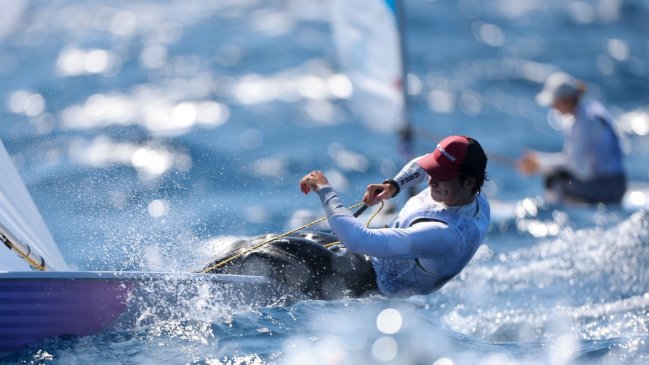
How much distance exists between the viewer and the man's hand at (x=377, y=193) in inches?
171

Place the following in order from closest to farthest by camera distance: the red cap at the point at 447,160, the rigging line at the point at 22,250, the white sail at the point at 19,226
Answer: the red cap at the point at 447,160
the rigging line at the point at 22,250
the white sail at the point at 19,226

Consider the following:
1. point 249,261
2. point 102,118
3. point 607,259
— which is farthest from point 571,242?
point 102,118

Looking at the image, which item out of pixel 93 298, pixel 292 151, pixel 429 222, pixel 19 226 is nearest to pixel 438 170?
pixel 429 222

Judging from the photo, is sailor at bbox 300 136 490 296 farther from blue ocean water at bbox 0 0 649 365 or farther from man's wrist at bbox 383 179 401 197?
blue ocean water at bbox 0 0 649 365

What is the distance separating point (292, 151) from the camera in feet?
34.1

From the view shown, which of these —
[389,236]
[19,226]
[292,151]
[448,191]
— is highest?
[292,151]

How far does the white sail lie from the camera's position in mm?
4352

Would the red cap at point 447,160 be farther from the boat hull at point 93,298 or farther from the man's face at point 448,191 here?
the boat hull at point 93,298

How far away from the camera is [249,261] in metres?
4.47

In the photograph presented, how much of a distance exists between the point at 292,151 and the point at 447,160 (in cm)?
638

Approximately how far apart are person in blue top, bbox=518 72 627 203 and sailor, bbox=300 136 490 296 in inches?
150

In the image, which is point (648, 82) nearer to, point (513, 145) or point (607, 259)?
point (513, 145)

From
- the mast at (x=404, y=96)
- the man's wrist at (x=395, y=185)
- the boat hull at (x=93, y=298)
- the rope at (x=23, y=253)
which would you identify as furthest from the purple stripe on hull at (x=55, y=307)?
the mast at (x=404, y=96)

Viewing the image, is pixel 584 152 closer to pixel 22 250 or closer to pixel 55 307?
pixel 22 250
